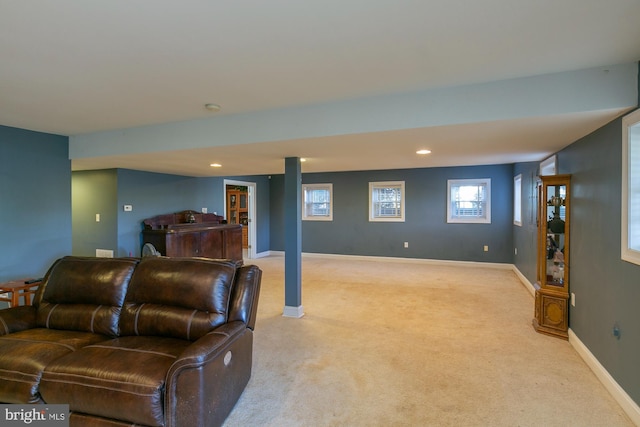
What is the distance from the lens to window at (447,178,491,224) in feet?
22.0

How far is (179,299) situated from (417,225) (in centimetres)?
593

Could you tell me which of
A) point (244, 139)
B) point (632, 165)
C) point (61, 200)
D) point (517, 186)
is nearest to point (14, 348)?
point (244, 139)

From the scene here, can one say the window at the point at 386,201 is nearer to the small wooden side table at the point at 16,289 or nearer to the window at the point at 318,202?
the window at the point at 318,202

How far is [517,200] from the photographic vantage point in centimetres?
600

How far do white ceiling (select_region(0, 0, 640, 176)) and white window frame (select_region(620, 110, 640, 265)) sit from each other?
18cm

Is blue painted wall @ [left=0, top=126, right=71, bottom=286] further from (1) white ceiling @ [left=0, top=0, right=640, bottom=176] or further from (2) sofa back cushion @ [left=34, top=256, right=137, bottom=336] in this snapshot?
(2) sofa back cushion @ [left=34, top=256, right=137, bottom=336]

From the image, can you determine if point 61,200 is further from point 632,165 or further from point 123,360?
point 632,165

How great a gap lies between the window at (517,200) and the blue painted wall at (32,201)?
7.09 metres

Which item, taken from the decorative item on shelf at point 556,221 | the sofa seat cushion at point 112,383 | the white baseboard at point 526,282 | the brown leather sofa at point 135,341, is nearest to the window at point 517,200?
the white baseboard at point 526,282

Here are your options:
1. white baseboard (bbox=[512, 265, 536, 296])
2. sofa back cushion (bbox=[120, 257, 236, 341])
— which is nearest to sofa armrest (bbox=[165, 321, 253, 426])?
sofa back cushion (bbox=[120, 257, 236, 341])

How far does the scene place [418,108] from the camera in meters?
2.67

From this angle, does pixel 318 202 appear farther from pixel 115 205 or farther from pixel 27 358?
pixel 27 358

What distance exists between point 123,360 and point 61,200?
3.47m

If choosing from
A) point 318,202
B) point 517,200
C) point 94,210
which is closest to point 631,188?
point 517,200
